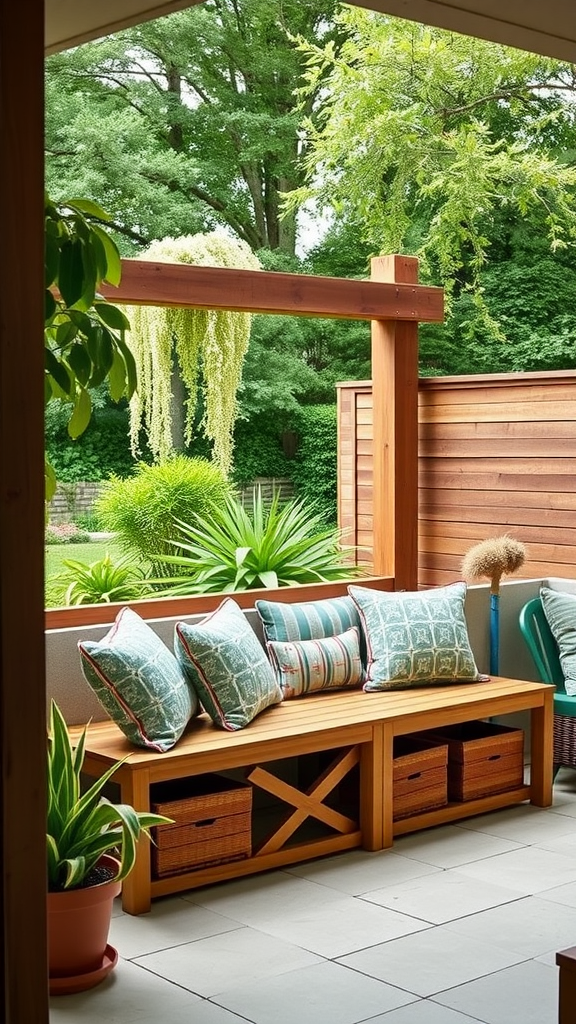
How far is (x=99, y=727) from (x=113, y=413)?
868 centimetres

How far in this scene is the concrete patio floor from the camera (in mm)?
2979

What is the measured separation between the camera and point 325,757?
4664 mm

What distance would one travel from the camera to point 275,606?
4598 millimetres

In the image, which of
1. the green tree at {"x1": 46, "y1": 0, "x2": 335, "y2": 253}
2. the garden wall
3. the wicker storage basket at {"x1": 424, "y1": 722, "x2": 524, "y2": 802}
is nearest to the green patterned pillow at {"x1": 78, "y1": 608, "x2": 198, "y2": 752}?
the wicker storage basket at {"x1": 424, "y1": 722, "x2": 524, "y2": 802}

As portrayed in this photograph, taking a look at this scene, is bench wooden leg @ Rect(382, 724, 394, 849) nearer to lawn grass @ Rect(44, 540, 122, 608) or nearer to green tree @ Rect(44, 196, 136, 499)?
green tree @ Rect(44, 196, 136, 499)

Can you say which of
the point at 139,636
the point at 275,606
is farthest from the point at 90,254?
the point at 275,606

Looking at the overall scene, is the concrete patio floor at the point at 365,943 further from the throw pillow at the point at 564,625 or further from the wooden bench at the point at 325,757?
the throw pillow at the point at 564,625

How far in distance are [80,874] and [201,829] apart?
727 millimetres

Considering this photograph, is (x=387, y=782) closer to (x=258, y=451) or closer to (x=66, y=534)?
(x=66, y=534)

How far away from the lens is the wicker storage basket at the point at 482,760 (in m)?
4.62

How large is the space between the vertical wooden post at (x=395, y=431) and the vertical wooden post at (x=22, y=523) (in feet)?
11.5

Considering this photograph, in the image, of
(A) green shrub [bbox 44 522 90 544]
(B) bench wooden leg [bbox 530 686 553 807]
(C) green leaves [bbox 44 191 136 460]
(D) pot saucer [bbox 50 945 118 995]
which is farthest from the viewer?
(A) green shrub [bbox 44 522 90 544]

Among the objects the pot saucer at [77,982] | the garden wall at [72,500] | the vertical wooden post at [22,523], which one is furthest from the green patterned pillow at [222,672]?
the garden wall at [72,500]

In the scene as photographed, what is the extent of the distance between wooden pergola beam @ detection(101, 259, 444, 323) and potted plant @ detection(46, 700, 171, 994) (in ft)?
6.05
